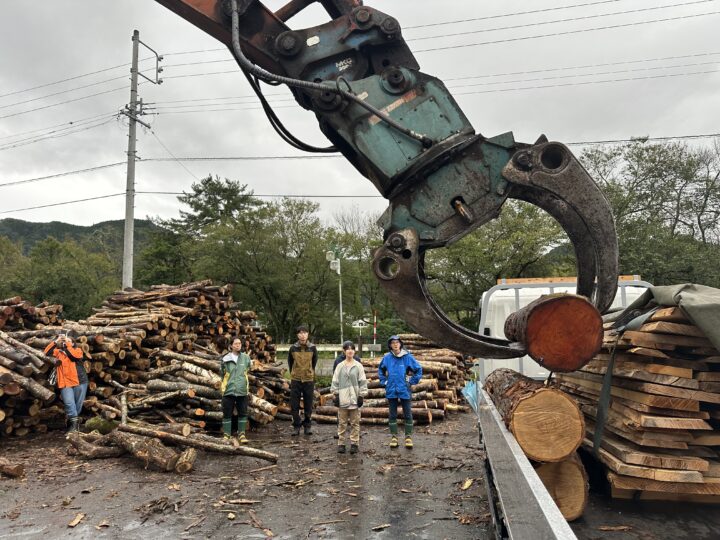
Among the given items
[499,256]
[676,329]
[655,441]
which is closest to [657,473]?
[655,441]

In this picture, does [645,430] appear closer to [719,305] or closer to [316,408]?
[719,305]

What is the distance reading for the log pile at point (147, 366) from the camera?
833 cm

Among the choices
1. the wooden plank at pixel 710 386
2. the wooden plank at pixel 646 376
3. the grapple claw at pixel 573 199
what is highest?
the grapple claw at pixel 573 199

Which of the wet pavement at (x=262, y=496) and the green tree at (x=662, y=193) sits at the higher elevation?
the green tree at (x=662, y=193)

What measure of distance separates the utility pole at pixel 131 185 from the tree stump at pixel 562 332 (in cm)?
1741

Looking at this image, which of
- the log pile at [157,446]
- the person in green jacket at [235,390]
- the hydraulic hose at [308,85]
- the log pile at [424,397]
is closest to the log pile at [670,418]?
the hydraulic hose at [308,85]

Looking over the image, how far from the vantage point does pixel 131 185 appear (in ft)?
65.2

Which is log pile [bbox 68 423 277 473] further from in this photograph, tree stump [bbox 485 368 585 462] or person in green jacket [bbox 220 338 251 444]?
tree stump [bbox 485 368 585 462]

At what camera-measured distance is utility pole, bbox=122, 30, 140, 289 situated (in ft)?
61.2

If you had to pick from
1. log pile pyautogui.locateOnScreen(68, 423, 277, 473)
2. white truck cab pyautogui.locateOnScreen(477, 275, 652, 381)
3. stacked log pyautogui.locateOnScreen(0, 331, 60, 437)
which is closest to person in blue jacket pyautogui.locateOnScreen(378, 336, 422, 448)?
white truck cab pyautogui.locateOnScreen(477, 275, 652, 381)

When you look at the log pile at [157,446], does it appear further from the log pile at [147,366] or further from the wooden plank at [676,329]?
the wooden plank at [676,329]

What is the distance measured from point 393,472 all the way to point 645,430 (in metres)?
3.20

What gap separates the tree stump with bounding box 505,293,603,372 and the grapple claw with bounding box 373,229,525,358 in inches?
14.1

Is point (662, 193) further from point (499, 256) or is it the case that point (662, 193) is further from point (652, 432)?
point (652, 432)
